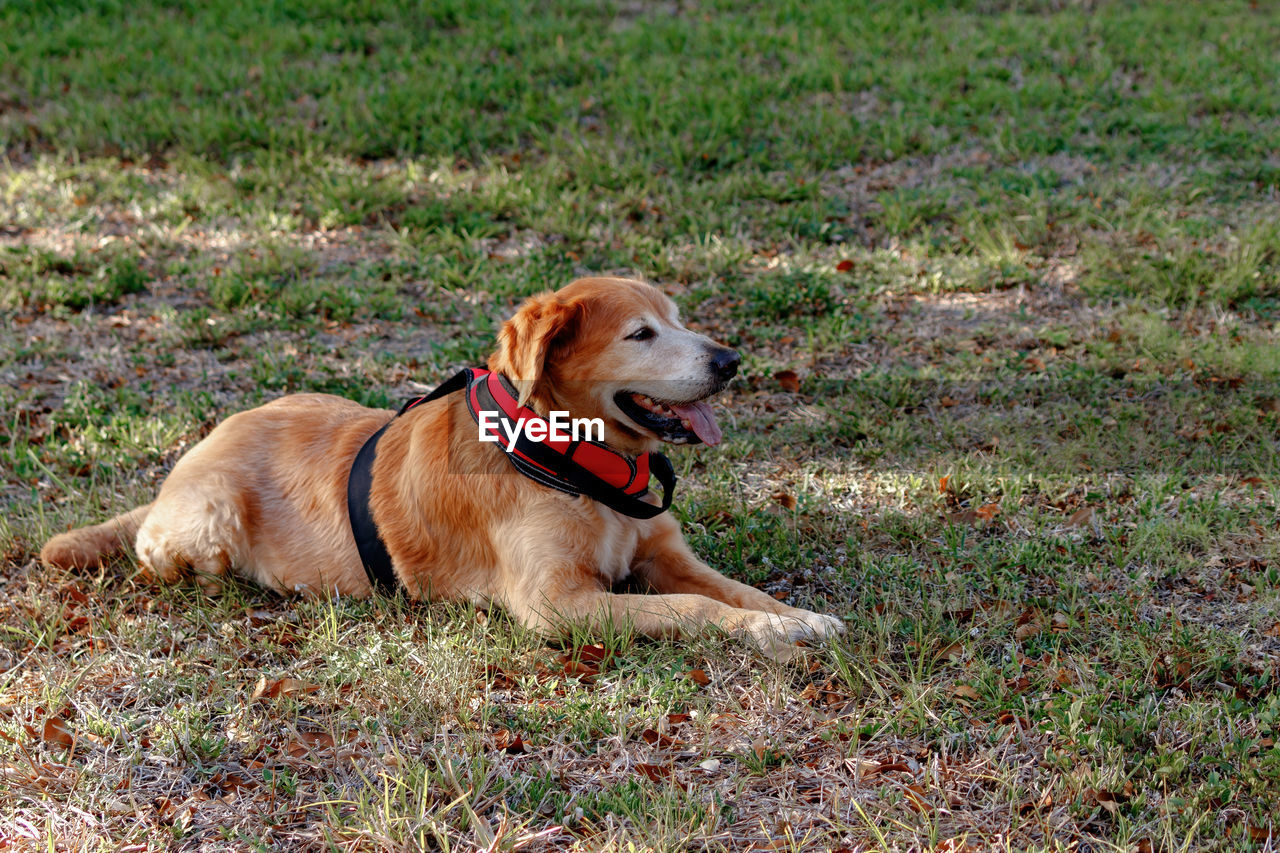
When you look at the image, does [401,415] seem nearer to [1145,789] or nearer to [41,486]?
[41,486]

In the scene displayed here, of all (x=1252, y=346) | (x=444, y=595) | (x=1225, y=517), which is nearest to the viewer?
(x=444, y=595)

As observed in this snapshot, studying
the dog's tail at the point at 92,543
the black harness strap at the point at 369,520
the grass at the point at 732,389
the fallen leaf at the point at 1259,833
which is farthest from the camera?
the dog's tail at the point at 92,543

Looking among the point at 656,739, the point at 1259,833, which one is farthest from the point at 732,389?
the point at 1259,833

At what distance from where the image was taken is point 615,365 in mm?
3697

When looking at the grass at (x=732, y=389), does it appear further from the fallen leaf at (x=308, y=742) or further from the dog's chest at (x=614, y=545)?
the dog's chest at (x=614, y=545)

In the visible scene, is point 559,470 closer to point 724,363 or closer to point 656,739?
point 724,363

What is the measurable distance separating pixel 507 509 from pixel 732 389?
8.05ft

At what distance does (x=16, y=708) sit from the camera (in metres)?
3.34

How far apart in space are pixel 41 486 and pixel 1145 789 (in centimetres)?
499

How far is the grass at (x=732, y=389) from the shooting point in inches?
116

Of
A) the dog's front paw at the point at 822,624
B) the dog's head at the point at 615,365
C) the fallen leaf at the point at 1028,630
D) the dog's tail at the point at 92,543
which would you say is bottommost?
the dog's tail at the point at 92,543

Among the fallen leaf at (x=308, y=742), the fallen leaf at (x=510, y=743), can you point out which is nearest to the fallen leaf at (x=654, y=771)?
the fallen leaf at (x=510, y=743)

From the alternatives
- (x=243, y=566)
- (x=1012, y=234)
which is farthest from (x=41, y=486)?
(x=1012, y=234)

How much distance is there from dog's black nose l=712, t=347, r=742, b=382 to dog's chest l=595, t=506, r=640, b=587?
677mm
